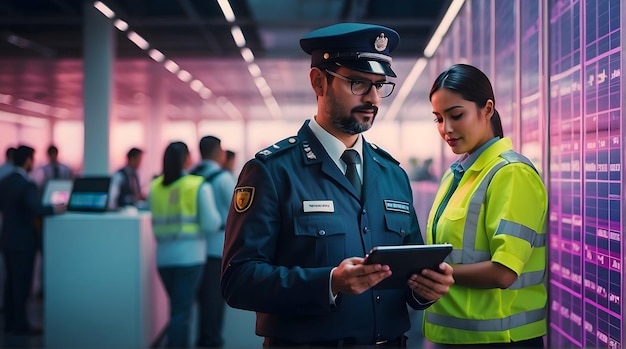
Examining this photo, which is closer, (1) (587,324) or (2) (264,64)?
(1) (587,324)

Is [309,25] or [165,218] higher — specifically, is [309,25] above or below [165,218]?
above

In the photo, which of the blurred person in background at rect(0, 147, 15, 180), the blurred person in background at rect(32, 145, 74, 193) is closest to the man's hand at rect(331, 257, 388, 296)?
the blurred person in background at rect(0, 147, 15, 180)

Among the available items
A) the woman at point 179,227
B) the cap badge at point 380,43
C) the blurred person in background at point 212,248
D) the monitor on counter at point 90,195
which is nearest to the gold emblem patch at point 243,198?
the cap badge at point 380,43

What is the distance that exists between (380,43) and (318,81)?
0.19 metres

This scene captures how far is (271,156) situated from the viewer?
68.7 inches

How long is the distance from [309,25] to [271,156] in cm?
589

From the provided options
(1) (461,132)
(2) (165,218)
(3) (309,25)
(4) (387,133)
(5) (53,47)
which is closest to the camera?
(1) (461,132)

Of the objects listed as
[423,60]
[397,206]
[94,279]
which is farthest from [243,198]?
[423,60]

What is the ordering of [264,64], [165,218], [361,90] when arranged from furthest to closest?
[264,64]
[165,218]
[361,90]

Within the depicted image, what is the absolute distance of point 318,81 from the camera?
5.98 ft

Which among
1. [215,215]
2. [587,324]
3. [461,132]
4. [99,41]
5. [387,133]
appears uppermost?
[99,41]

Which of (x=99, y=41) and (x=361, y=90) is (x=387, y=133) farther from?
(x=361, y=90)

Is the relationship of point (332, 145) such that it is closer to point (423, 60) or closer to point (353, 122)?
point (353, 122)

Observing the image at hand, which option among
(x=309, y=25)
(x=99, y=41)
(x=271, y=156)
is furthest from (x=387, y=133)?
(x=271, y=156)
